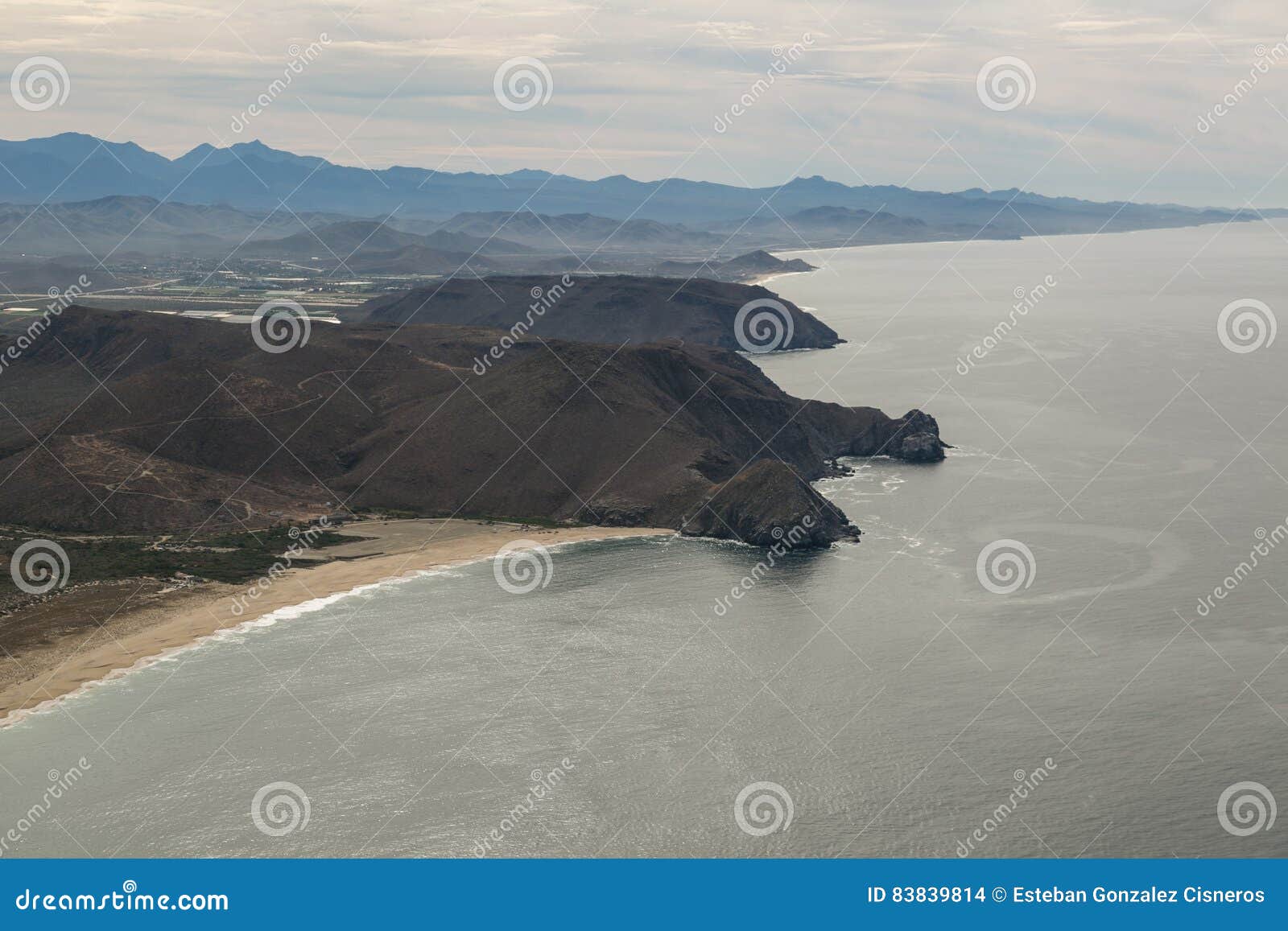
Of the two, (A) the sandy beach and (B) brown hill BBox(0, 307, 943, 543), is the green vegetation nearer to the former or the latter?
(A) the sandy beach

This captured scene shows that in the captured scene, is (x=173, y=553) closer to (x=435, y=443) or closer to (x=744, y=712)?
(x=435, y=443)

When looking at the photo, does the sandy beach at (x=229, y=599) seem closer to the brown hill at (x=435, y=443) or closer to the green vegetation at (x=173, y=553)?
the green vegetation at (x=173, y=553)

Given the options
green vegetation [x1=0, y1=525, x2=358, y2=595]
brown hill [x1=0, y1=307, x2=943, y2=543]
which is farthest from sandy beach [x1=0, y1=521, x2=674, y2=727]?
brown hill [x1=0, y1=307, x2=943, y2=543]

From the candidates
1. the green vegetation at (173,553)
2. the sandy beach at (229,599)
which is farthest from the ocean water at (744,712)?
the green vegetation at (173,553)

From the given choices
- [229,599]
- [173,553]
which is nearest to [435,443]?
[173,553]

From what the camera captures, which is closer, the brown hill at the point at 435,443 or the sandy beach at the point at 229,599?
the sandy beach at the point at 229,599

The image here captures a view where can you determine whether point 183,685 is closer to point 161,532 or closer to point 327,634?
point 327,634
